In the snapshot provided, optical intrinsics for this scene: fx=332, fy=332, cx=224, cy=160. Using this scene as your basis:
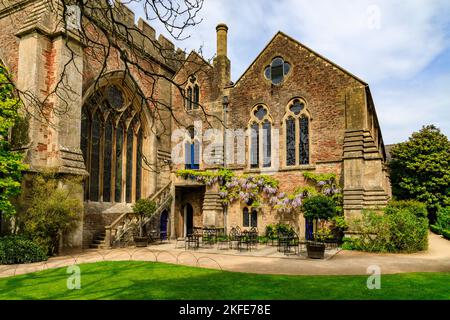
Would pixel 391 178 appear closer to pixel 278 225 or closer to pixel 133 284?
pixel 278 225

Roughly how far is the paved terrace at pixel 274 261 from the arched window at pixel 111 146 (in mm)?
4320

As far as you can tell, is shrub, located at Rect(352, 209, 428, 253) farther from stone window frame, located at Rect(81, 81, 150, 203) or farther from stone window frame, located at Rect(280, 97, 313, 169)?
stone window frame, located at Rect(81, 81, 150, 203)

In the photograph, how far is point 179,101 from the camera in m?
23.4

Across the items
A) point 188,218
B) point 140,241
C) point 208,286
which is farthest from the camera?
point 188,218

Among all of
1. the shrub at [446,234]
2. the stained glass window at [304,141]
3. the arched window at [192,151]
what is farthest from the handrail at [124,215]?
the shrub at [446,234]

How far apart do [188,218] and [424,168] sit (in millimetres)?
21807

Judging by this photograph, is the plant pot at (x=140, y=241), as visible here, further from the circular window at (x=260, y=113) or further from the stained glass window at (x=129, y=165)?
the circular window at (x=260, y=113)

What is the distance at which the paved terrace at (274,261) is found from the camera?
33.7 feet

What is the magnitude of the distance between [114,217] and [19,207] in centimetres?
608

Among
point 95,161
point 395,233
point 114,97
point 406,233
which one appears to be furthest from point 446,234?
point 114,97

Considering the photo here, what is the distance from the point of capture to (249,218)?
20.0 m

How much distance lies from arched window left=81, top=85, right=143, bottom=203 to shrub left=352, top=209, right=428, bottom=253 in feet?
38.5

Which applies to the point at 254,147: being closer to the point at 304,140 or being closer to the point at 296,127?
the point at 296,127
